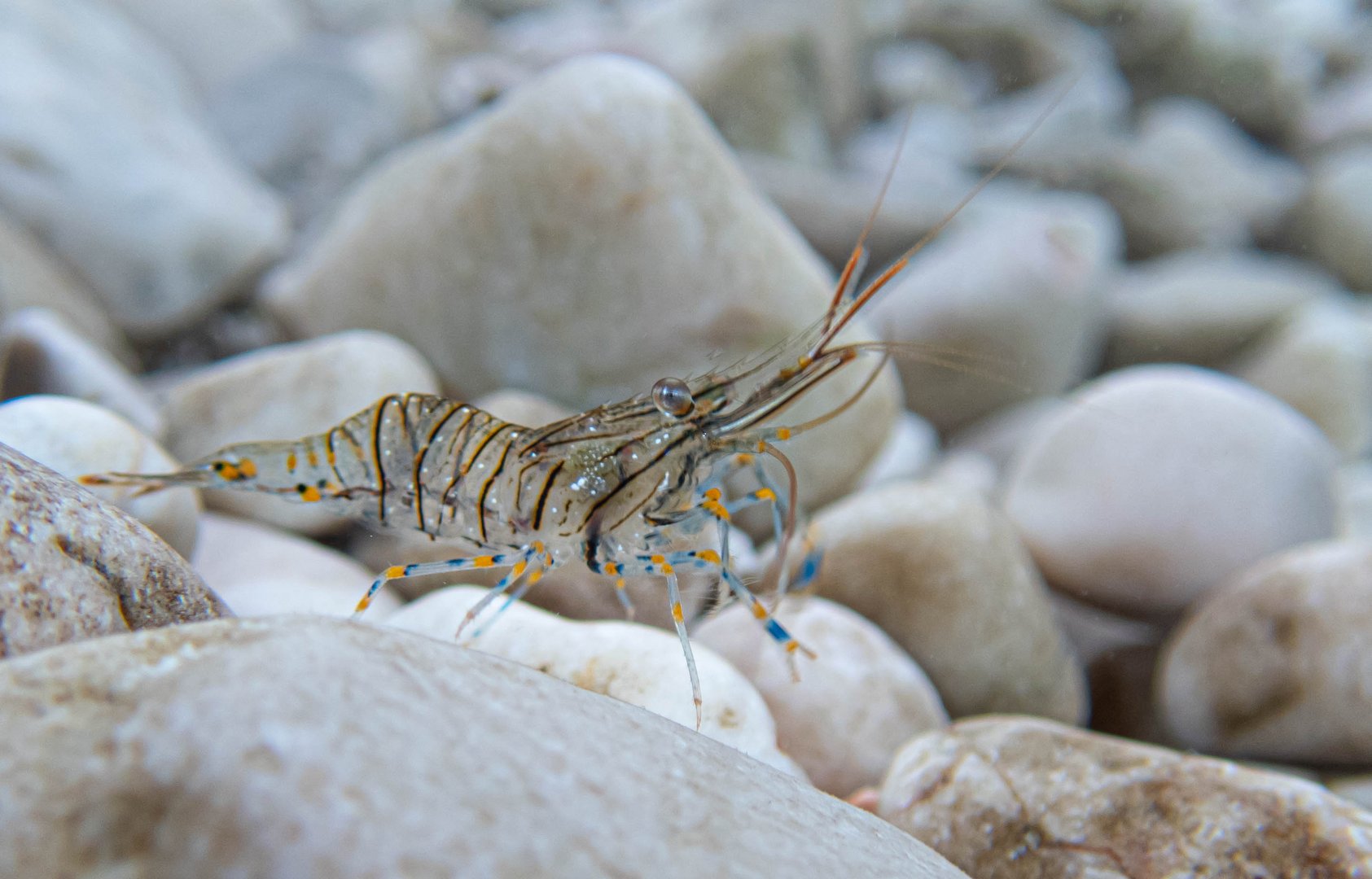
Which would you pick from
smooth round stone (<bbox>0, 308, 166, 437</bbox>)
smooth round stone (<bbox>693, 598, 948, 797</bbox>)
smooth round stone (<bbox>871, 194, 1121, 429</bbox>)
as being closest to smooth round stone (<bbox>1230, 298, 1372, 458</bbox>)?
smooth round stone (<bbox>871, 194, 1121, 429</bbox>)

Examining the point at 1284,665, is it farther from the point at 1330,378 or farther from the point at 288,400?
the point at 1330,378

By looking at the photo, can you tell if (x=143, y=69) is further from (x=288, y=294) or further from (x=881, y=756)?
(x=881, y=756)

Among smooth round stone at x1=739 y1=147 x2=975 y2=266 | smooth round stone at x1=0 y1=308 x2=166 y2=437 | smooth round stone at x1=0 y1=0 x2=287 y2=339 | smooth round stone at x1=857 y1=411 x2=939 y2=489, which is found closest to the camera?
smooth round stone at x1=0 y1=308 x2=166 y2=437

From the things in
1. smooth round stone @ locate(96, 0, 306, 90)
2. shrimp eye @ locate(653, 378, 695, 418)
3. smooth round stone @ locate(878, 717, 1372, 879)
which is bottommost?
smooth round stone @ locate(878, 717, 1372, 879)

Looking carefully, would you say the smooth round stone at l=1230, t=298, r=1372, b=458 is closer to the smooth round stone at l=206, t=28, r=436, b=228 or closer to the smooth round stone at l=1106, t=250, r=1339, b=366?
the smooth round stone at l=1106, t=250, r=1339, b=366

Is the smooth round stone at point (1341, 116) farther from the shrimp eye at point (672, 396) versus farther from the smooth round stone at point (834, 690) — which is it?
the shrimp eye at point (672, 396)

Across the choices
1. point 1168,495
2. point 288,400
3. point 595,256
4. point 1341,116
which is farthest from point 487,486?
point 1341,116

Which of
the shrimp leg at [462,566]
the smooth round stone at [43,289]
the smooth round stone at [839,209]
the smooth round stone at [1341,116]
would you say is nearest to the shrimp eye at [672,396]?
the shrimp leg at [462,566]

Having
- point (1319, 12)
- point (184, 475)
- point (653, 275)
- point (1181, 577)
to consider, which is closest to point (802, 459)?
point (653, 275)
